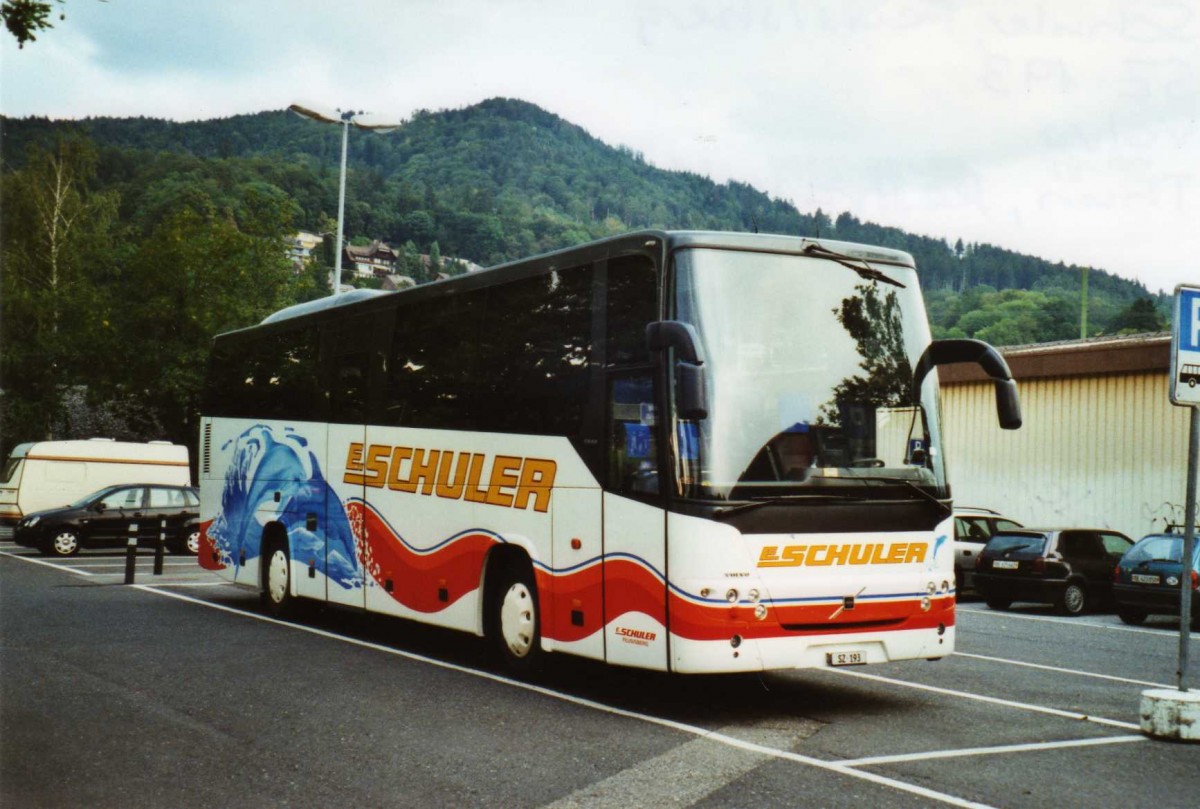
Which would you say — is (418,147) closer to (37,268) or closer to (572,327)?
(37,268)

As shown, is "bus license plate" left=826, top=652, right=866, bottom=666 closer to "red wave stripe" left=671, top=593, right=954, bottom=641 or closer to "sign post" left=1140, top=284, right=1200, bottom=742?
"red wave stripe" left=671, top=593, right=954, bottom=641

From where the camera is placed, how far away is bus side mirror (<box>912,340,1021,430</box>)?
9.18 meters

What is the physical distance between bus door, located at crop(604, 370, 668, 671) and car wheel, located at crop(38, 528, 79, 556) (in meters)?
21.9

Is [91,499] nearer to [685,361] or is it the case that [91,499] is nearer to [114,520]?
[114,520]

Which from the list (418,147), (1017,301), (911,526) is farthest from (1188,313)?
(418,147)

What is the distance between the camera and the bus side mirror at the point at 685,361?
7.97m

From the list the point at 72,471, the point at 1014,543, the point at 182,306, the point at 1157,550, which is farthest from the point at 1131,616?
the point at 182,306

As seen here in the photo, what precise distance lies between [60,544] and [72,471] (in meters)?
6.02

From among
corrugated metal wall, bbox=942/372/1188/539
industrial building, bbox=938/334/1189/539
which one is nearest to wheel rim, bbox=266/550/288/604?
corrugated metal wall, bbox=942/372/1188/539

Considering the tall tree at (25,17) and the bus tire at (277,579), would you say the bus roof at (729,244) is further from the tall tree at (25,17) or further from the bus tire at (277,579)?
the bus tire at (277,579)

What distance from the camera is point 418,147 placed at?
150750 mm

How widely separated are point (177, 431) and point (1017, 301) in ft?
115

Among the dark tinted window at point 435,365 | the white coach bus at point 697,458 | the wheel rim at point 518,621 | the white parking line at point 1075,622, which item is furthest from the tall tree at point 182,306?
the wheel rim at point 518,621

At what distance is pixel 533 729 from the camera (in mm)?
8352
